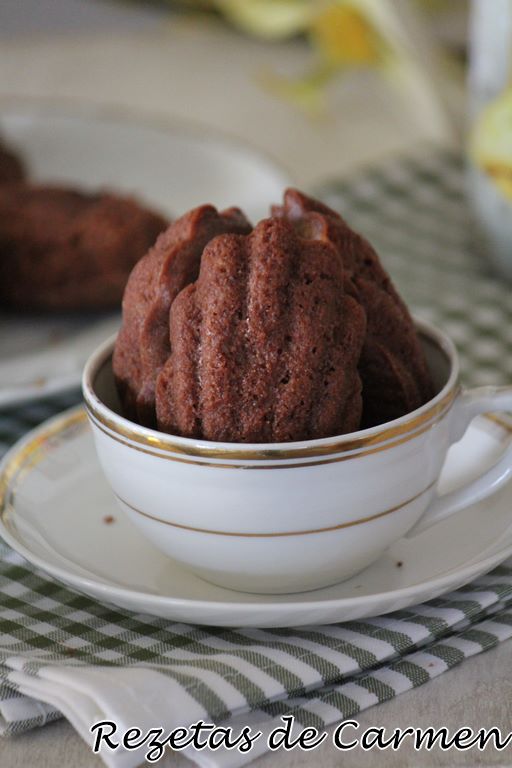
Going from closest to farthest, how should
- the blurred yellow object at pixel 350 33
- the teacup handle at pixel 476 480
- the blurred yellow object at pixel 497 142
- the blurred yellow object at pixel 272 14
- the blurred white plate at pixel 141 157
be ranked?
the teacup handle at pixel 476 480 < the blurred yellow object at pixel 497 142 < the blurred white plate at pixel 141 157 < the blurred yellow object at pixel 350 33 < the blurred yellow object at pixel 272 14

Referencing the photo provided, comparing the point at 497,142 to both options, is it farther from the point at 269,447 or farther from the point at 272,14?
the point at 272,14

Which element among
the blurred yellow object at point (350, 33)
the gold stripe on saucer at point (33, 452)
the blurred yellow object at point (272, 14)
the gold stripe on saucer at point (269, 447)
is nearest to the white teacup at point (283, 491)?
the gold stripe on saucer at point (269, 447)

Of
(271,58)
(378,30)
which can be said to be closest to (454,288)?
(378,30)

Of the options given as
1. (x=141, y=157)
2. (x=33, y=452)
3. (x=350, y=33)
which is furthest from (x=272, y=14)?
(x=33, y=452)

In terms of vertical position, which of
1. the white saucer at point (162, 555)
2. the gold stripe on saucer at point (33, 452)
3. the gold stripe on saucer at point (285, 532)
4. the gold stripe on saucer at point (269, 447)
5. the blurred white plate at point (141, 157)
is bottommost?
the blurred white plate at point (141, 157)

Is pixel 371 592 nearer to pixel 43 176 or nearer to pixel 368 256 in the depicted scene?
pixel 368 256

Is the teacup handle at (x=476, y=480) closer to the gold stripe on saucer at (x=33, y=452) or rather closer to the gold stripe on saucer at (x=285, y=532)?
the gold stripe on saucer at (x=285, y=532)

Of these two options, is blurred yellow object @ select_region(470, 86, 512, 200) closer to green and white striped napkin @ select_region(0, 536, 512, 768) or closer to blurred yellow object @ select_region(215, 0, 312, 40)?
green and white striped napkin @ select_region(0, 536, 512, 768)
